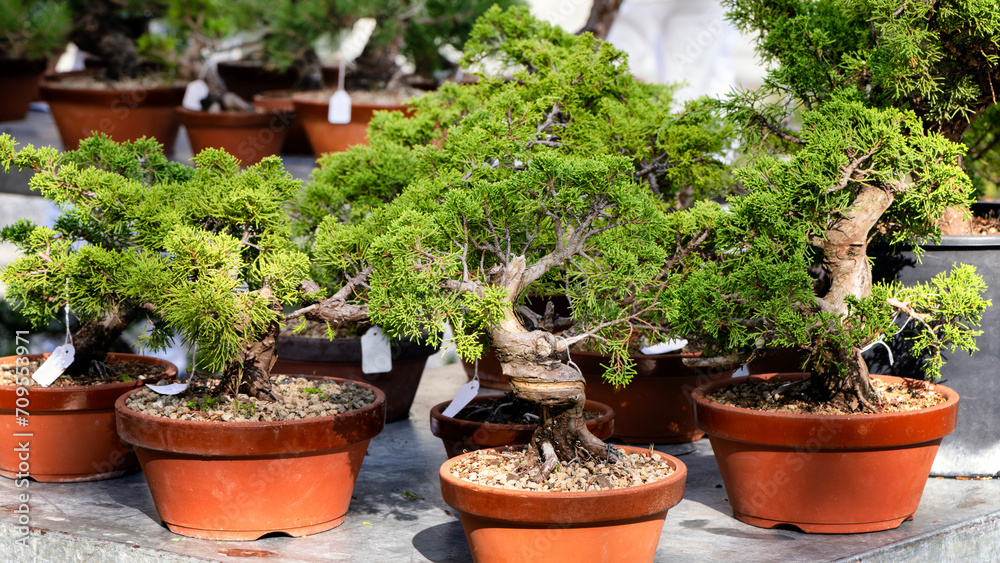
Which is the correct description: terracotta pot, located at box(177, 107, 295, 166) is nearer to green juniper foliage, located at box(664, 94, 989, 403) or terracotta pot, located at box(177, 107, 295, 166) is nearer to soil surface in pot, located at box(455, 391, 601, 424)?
soil surface in pot, located at box(455, 391, 601, 424)

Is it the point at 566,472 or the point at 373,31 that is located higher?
the point at 373,31

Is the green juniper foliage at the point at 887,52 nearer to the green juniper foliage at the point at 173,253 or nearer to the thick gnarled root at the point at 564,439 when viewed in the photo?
the thick gnarled root at the point at 564,439

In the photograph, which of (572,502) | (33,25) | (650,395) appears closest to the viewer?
(572,502)

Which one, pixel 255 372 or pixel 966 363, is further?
pixel 966 363

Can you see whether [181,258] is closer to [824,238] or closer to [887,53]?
[824,238]

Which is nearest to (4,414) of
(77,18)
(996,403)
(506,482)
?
(506,482)

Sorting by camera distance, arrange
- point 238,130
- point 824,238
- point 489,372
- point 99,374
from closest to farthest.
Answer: point 824,238 < point 99,374 < point 489,372 < point 238,130

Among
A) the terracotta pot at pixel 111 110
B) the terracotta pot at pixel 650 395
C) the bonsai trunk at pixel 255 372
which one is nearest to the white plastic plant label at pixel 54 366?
the bonsai trunk at pixel 255 372

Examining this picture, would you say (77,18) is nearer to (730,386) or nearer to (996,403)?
(730,386)

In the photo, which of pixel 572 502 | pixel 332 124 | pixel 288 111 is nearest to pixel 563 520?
pixel 572 502

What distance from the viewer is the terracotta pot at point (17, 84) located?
5.64 m

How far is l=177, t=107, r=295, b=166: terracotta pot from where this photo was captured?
414cm

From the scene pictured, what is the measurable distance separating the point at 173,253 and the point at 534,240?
669 mm

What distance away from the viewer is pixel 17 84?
18.7 ft
